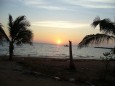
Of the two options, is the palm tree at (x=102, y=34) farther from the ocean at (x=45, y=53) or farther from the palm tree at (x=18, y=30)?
the palm tree at (x=18, y=30)

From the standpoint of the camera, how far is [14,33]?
20984 millimetres

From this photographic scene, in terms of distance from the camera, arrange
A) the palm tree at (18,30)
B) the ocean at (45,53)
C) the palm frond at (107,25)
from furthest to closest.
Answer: the ocean at (45,53), the palm tree at (18,30), the palm frond at (107,25)

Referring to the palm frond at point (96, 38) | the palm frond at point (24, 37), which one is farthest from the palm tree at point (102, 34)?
the palm frond at point (24, 37)

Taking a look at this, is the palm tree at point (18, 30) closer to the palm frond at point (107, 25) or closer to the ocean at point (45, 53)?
the ocean at point (45, 53)

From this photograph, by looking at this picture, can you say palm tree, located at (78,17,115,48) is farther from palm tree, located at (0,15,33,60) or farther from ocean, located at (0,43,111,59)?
palm tree, located at (0,15,33,60)

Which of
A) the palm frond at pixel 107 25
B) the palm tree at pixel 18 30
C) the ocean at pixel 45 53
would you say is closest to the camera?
the palm frond at pixel 107 25

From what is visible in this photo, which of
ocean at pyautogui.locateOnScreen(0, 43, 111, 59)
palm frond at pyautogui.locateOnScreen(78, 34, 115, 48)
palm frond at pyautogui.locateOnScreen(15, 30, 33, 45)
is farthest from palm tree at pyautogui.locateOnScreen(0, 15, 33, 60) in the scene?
palm frond at pyautogui.locateOnScreen(78, 34, 115, 48)

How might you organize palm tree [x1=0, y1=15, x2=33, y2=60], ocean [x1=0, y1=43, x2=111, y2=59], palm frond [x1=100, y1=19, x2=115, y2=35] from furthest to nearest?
ocean [x1=0, y1=43, x2=111, y2=59] → palm tree [x1=0, y1=15, x2=33, y2=60] → palm frond [x1=100, y1=19, x2=115, y2=35]

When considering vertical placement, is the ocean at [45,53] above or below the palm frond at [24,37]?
below

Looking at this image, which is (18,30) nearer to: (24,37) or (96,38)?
(24,37)

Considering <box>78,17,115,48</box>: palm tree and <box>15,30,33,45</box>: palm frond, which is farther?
<box>15,30,33,45</box>: palm frond

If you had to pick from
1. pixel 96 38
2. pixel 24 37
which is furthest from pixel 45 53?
pixel 96 38

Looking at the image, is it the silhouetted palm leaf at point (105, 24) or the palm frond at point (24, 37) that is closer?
the silhouetted palm leaf at point (105, 24)

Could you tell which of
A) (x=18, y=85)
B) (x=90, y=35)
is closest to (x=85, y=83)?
(x=18, y=85)
